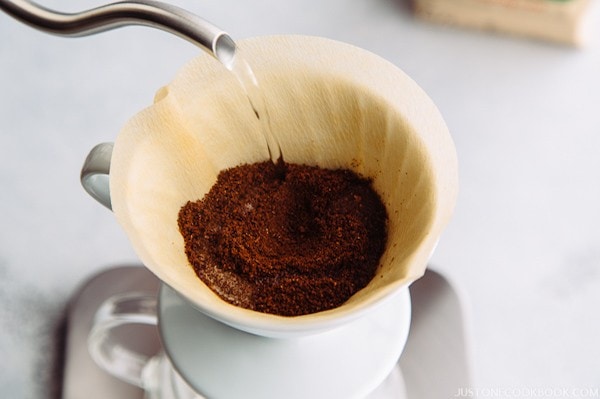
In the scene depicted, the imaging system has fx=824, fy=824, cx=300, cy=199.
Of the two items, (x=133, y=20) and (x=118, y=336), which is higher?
(x=133, y=20)

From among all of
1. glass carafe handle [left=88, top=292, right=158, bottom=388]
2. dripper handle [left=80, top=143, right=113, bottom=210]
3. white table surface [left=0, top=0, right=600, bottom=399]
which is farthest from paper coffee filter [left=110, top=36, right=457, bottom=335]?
white table surface [left=0, top=0, right=600, bottom=399]

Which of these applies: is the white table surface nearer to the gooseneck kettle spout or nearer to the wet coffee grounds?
the wet coffee grounds

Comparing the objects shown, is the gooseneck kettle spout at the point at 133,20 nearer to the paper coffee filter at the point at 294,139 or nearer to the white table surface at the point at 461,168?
the paper coffee filter at the point at 294,139

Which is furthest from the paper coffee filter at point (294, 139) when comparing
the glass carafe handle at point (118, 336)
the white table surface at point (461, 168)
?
the white table surface at point (461, 168)

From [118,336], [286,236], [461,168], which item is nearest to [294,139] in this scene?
[286,236]

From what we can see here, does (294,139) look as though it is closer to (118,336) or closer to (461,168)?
(118,336)

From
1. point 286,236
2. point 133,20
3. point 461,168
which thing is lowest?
point 461,168

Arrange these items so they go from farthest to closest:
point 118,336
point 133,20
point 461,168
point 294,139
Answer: point 461,168 < point 118,336 < point 294,139 < point 133,20
